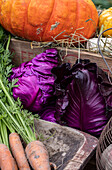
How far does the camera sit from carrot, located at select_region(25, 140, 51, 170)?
1.17 metres

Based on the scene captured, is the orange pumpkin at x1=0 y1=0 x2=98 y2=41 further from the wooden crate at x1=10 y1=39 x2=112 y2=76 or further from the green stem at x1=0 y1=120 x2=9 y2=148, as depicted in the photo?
the green stem at x1=0 y1=120 x2=9 y2=148

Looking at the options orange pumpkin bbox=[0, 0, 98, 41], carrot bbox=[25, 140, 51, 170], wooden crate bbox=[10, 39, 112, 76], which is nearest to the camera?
carrot bbox=[25, 140, 51, 170]

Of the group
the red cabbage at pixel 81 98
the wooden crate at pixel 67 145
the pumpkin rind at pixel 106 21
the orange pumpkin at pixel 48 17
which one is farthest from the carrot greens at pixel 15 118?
the pumpkin rind at pixel 106 21

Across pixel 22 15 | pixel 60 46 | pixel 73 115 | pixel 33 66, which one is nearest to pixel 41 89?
pixel 33 66

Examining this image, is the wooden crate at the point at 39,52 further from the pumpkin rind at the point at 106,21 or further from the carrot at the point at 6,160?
the carrot at the point at 6,160

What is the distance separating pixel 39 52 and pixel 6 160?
1075 mm

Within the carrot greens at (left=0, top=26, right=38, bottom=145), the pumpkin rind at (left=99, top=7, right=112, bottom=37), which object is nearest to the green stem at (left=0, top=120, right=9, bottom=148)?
the carrot greens at (left=0, top=26, right=38, bottom=145)

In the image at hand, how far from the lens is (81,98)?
4.72 feet

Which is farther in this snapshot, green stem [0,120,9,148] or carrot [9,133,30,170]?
Result: green stem [0,120,9,148]

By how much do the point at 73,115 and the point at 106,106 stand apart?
10.5 inches

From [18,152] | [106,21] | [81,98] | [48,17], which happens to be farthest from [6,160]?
[106,21]

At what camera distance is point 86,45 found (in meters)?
1.82

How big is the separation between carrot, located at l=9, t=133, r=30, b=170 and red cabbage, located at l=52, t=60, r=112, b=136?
0.37 metres

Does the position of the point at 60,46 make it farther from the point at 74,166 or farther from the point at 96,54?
the point at 74,166
